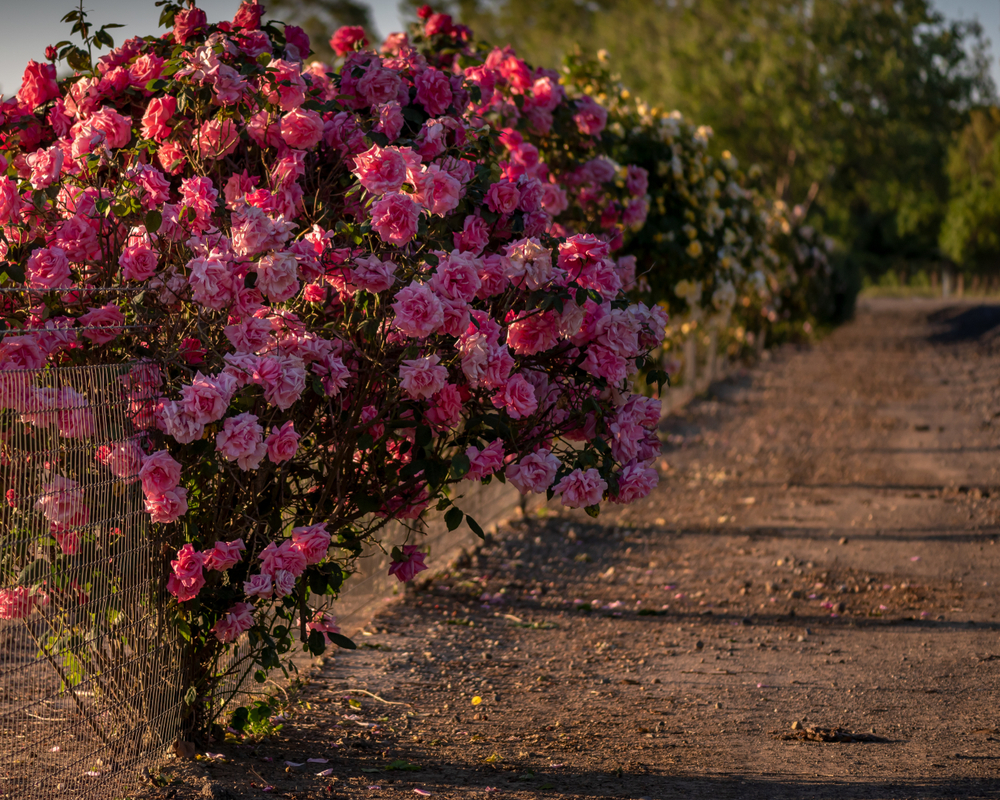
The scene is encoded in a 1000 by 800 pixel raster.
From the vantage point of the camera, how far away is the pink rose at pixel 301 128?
3643mm

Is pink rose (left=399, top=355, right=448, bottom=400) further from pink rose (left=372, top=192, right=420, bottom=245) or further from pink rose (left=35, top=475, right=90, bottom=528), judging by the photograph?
pink rose (left=35, top=475, right=90, bottom=528)

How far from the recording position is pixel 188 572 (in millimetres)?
3391

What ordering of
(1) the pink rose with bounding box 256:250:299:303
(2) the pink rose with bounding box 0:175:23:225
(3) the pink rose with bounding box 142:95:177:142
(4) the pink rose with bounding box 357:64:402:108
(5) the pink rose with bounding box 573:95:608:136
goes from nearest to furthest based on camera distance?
(1) the pink rose with bounding box 256:250:299:303 < (2) the pink rose with bounding box 0:175:23:225 < (3) the pink rose with bounding box 142:95:177:142 < (4) the pink rose with bounding box 357:64:402:108 < (5) the pink rose with bounding box 573:95:608:136

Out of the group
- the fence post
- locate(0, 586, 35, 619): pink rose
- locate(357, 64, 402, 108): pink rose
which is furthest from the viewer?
the fence post

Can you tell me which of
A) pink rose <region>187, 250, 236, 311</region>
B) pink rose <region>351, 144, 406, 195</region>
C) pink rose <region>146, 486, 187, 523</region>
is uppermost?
pink rose <region>351, 144, 406, 195</region>

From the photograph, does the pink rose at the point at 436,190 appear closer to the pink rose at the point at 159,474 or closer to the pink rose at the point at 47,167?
the pink rose at the point at 159,474

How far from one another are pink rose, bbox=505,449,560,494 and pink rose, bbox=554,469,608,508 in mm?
55

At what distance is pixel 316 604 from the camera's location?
5285mm

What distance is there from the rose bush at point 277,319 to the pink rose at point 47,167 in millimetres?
10

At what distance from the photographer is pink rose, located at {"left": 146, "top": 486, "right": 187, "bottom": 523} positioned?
10.5 feet

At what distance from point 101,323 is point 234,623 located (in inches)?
43.4

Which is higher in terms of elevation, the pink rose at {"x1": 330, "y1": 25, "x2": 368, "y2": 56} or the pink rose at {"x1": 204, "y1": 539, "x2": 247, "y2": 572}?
the pink rose at {"x1": 330, "y1": 25, "x2": 368, "y2": 56}

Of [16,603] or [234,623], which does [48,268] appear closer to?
[16,603]

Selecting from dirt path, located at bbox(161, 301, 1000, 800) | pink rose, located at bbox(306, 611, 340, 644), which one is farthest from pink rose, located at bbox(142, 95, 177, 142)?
dirt path, located at bbox(161, 301, 1000, 800)
